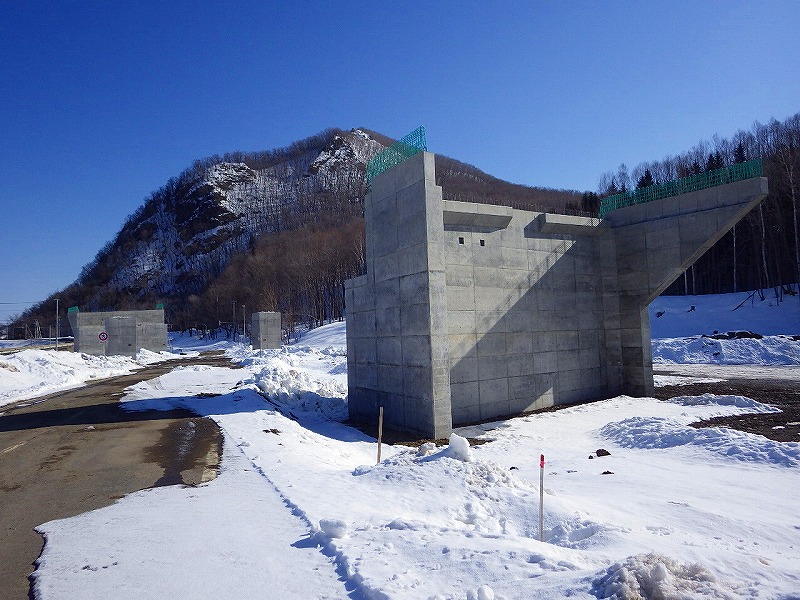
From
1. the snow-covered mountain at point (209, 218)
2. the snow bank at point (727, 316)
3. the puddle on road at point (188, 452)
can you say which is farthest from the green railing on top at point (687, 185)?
the snow-covered mountain at point (209, 218)

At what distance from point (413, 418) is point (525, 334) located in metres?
5.42

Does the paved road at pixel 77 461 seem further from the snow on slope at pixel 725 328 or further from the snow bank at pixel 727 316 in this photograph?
the snow bank at pixel 727 316

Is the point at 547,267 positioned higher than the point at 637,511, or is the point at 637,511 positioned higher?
the point at 547,267

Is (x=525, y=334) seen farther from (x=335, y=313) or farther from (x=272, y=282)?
(x=272, y=282)

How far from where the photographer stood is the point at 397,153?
50.3 feet

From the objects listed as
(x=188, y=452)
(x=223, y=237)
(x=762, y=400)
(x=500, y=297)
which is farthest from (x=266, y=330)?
(x=223, y=237)

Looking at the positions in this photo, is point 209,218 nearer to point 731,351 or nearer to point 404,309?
point 731,351

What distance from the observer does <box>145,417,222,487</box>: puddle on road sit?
9040 millimetres

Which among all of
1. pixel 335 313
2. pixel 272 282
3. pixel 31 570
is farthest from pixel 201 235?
pixel 31 570

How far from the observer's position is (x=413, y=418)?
13.9 metres

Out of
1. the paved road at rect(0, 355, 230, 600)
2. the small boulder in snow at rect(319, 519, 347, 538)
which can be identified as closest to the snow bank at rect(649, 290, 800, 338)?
the paved road at rect(0, 355, 230, 600)

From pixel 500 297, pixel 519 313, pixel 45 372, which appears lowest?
pixel 45 372

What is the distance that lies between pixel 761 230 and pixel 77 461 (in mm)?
59645

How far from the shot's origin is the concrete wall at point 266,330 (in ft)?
155
